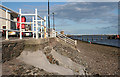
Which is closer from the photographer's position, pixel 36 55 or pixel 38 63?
pixel 38 63

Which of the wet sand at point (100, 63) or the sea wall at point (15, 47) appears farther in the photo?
the wet sand at point (100, 63)

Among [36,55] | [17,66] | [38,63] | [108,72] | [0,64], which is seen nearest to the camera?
[0,64]

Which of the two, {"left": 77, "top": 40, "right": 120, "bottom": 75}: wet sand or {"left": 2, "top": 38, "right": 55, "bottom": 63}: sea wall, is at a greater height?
{"left": 2, "top": 38, "right": 55, "bottom": 63}: sea wall

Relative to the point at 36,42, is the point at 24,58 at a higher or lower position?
lower

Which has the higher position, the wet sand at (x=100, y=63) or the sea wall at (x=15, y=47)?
the sea wall at (x=15, y=47)

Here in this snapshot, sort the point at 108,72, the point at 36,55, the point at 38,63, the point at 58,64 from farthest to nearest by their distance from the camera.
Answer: the point at 108,72
the point at 58,64
the point at 36,55
the point at 38,63

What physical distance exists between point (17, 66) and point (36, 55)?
1478 mm

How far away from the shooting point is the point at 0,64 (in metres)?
4.61

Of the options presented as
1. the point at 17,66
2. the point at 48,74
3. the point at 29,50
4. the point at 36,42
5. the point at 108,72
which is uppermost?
the point at 36,42

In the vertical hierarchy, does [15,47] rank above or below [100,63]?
above

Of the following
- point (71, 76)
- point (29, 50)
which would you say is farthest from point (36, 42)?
point (71, 76)

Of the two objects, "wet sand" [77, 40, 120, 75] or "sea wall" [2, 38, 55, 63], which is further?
"wet sand" [77, 40, 120, 75]

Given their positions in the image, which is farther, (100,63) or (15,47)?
(100,63)

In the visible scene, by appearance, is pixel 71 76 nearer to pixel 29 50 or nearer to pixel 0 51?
pixel 29 50
